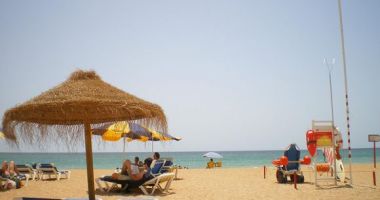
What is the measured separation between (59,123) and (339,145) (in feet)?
28.4

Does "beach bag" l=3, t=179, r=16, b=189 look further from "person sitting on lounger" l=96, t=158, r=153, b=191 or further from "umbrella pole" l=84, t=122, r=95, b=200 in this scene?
"umbrella pole" l=84, t=122, r=95, b=200

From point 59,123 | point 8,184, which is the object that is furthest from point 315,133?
point 8,184

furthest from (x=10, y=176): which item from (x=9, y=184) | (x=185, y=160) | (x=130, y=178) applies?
(x=185, y=160)

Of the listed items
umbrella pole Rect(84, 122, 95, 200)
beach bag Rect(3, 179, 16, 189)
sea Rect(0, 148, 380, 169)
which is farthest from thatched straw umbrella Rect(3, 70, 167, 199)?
sea Rect(0, 148, 380, 169)

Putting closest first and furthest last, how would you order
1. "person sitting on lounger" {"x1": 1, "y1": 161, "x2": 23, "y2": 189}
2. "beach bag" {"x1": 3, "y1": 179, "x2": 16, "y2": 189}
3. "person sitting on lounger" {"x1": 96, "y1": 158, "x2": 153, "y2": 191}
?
1. "person sitting on lounger" {"x1": 96, "y1": 158, "x2": 153, "y2": 191}
2. "beach bag" {"x1": 3, "y1": 179, "x2": 16, "y2": 189}
3. "person sitting on lounger" {"x1": 1, "y1": 161, "x2": 23, "y2": 189}

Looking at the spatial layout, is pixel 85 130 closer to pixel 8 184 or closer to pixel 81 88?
pixel 81 88

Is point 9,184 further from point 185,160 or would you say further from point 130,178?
point 185,160

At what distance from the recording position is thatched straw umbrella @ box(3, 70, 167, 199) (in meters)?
5.48

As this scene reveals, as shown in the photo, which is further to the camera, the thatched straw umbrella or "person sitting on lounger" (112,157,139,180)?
"person sitting on lounger" (112,157,139,180)

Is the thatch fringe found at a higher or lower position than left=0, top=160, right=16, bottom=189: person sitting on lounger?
higher

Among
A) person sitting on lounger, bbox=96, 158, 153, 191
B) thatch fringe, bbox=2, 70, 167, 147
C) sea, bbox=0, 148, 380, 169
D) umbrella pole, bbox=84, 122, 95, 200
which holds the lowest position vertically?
sea, bbox=0, 148, 380, 169

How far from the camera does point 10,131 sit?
561 centimetres

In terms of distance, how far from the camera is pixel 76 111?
557 cm

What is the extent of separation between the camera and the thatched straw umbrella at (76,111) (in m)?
5.48
